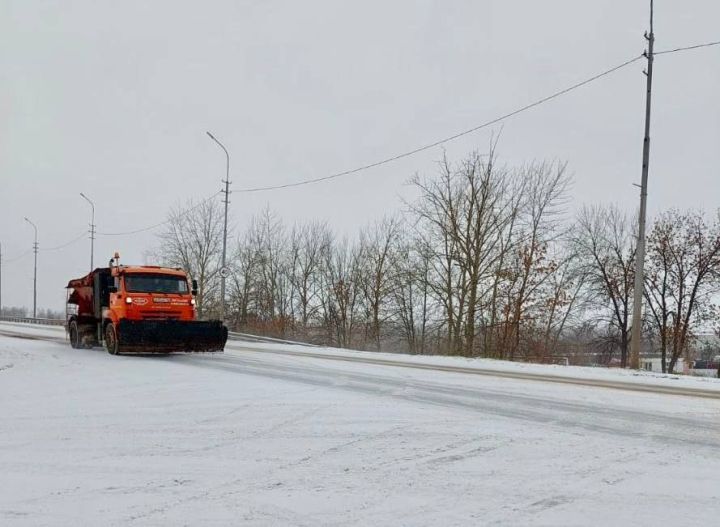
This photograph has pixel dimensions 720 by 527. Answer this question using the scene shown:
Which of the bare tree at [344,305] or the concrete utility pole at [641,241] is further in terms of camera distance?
the bare tree at [344,305]

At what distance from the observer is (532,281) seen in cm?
3172

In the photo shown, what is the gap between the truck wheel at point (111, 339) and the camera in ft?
59.8

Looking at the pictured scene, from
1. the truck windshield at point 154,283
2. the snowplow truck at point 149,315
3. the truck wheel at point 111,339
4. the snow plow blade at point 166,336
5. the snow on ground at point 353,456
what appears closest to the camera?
the snow on ground at point 353,456

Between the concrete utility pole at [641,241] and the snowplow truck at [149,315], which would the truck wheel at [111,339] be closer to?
the snowplow truck at [149,315]

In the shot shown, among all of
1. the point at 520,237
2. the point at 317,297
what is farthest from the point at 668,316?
the point at 317,297

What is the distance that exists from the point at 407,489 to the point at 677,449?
3187 millimetres

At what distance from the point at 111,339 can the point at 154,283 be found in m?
2.14

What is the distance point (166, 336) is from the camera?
1786cm

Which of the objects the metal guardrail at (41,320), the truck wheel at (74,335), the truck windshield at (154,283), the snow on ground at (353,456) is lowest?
the metal guardrail at (41,320)

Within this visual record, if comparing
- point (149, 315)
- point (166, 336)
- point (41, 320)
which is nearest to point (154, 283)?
point (149, 315)

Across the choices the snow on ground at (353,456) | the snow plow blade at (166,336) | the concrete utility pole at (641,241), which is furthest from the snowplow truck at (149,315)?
the concrete utility pole at (641,241)

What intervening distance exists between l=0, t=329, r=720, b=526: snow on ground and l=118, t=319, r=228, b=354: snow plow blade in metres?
6.53

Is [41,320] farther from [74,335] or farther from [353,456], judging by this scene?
[353,456]

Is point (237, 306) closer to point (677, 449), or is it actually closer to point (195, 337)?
point (195, 337)
